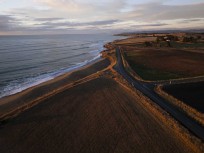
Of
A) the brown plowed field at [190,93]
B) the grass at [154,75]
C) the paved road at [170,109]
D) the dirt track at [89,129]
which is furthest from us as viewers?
the grass at [154,75]

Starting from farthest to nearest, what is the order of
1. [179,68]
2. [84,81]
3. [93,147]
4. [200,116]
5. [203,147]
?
[179,68], [84,81], [200,116], [93,147], [203,147]

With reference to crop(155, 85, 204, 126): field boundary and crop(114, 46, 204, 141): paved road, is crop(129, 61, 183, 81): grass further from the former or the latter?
crop(155, 85, 204, 126): field boundary

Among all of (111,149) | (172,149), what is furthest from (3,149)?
(172,149)

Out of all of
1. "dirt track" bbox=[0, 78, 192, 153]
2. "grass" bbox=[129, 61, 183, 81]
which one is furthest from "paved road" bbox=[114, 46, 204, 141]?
"grass" bbox=[129, 61, 183, 81]

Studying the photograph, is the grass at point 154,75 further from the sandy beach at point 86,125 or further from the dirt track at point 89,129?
the dirt track at point 89,129

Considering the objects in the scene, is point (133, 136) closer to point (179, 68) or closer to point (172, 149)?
point (172, 149)

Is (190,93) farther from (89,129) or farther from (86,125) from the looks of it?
(89,129)

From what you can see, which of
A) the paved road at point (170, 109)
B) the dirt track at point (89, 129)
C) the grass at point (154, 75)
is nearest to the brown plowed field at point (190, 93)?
the paved road at point (170, 109)
